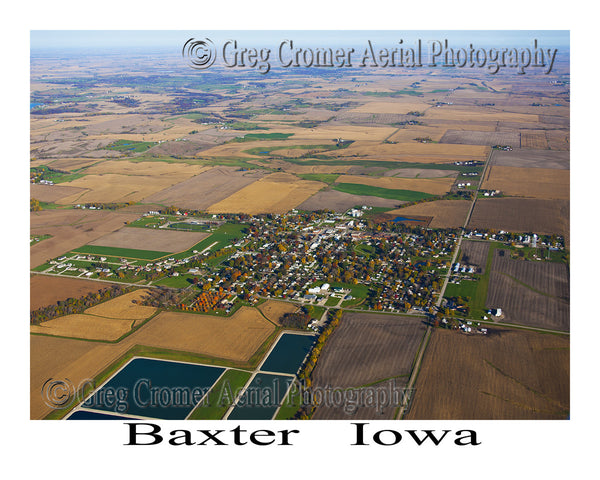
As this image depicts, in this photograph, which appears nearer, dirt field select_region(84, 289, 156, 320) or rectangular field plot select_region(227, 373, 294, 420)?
rectangular field plot select_region(227, 373, 294, 420)

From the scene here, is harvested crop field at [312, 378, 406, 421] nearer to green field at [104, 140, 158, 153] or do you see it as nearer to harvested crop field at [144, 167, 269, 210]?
harvested crop field at [144, 167, 269, 210]

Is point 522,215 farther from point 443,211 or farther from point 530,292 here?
point 530,292

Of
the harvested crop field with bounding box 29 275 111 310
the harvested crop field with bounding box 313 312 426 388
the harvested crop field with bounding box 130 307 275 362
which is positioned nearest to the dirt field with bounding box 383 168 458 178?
the harvested crop field with bounding box 313 312 426 388

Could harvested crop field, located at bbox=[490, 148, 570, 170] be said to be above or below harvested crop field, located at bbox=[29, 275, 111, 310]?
above

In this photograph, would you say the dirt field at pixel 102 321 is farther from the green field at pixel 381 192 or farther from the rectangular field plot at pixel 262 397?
the green field at pixel 381 192

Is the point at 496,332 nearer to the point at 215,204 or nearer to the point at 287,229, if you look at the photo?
the point at 287,229
